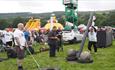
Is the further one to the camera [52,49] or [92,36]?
[92,36]

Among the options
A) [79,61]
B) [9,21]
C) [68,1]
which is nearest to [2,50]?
[79,61]

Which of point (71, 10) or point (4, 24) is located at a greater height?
point (71, 10)

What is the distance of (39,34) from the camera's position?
33.2 m

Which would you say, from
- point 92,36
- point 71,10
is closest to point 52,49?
point 92,36

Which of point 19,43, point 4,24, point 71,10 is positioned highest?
point 19,43

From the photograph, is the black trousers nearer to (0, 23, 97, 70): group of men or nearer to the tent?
(0, 23, 97, 70): group of men

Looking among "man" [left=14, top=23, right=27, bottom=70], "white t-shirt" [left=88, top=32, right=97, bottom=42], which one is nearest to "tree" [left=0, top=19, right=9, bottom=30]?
"white t-shirt" [left=88, top=32, right=97, bottom=42]

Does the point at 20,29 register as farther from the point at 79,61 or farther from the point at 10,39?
the point at 10,39

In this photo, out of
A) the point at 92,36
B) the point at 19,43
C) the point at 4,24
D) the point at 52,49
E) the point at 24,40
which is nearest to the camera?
the point at 19,43

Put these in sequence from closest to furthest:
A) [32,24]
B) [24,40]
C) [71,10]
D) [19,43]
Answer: [19,43] < [24,40] < [32,24] < [71,10]

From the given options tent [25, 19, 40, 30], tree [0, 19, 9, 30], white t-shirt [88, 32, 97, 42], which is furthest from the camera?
tree [0, 19, 9, 30]

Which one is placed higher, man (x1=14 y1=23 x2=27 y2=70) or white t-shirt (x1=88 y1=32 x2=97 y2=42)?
man (x1=14 y1=23 x2=27 y2=70)

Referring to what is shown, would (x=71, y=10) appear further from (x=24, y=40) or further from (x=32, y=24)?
(x=24, y=40)

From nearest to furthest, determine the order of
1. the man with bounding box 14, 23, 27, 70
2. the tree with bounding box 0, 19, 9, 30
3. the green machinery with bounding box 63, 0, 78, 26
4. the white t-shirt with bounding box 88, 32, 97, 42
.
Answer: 1. the man with bounding box 14, 23, 27, 70
2. the white t-shirt with bounding box 88, 32, 97, 42
3. the green machinery with bounding box 63, 0, 78, 26
4. the tree with bounding box 0, 19, 9, 30
